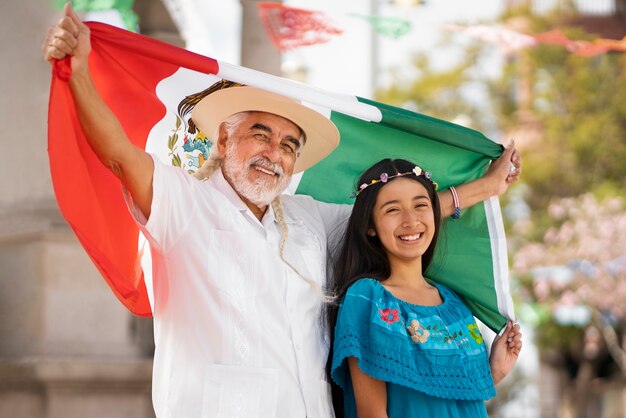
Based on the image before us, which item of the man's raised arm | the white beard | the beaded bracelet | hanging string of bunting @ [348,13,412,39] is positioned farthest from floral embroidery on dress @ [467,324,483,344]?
hanging string of bunting @ [348,13,412,39]

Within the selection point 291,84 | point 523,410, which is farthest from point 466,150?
point 523,410

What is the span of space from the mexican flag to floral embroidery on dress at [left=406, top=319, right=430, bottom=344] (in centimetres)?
61

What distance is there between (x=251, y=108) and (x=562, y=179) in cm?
2342

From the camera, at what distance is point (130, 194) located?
383cm

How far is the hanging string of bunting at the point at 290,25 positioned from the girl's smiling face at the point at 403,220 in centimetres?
272

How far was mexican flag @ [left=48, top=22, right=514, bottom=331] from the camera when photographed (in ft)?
12.8

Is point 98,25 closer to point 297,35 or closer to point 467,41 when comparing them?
point 297,35

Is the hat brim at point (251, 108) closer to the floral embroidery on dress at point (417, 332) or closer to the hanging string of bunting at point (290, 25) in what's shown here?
the floral embroidery on dress at point (417, 332)

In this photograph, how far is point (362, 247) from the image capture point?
438 cm

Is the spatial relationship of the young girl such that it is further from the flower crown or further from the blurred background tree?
the blurred background tree

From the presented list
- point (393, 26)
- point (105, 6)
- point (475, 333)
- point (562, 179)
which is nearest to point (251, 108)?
A: point (475, 333)

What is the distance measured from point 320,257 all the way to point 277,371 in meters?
0.58

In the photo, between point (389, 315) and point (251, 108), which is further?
point (251, 108)

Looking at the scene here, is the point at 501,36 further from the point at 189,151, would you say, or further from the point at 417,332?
the point at 417,332
